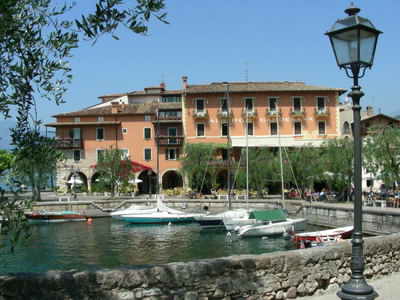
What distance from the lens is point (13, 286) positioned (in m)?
6.05

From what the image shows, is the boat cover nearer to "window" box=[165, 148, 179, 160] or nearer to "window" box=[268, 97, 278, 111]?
"window" box=[165, 148, 179, 160]

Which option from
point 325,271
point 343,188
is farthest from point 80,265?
→ point 343,188

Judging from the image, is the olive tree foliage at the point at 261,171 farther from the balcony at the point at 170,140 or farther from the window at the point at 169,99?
the window at the point at 169,99

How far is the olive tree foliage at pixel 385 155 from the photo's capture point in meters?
33.7

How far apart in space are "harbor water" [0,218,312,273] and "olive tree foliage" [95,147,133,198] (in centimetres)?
1374

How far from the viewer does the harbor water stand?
862 inches

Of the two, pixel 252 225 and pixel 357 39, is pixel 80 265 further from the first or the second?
pixel 357 39

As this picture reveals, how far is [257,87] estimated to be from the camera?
56.4 meters

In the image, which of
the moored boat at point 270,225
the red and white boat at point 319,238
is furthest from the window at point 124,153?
the red and white boat at point 319,238

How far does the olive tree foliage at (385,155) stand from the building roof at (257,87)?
64.0 feet

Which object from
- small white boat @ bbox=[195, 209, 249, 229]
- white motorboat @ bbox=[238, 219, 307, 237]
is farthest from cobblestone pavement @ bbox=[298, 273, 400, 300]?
small white boat @ bbox=[195, 209, 249, 229]

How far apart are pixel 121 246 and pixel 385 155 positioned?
19.4m

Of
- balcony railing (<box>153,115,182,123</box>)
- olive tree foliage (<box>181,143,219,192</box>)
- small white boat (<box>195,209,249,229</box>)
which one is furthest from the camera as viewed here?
balcony railing (<box>153,115,182,123</box>)

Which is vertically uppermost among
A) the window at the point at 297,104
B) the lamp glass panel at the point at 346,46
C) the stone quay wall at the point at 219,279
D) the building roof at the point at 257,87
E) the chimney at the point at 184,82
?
the chimney at the point at 184,82
